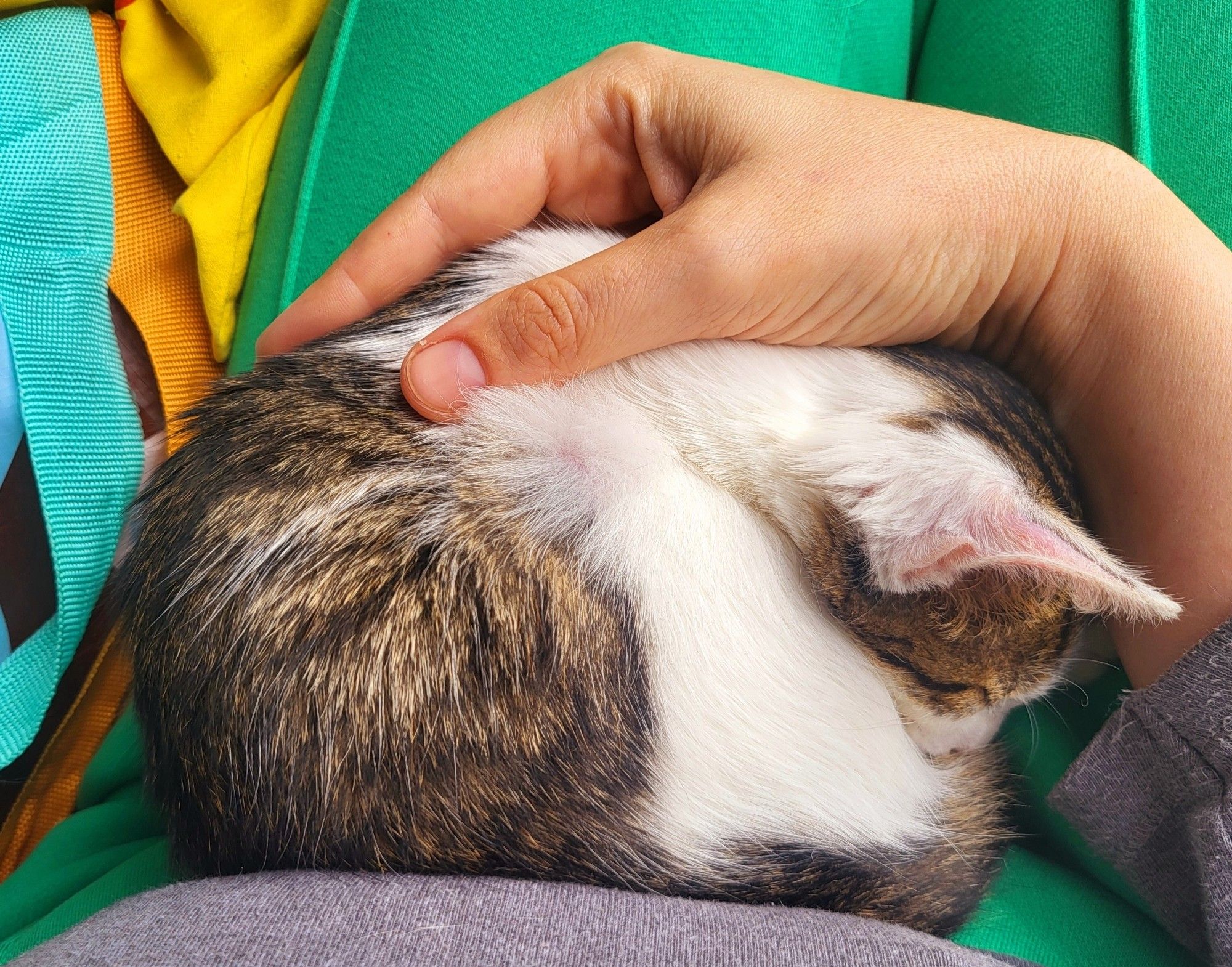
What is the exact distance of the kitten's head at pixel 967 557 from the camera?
A: 1.97ft

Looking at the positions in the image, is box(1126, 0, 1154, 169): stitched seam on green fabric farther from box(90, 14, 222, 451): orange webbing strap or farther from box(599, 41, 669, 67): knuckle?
box(90, 14, 222, 451): orange webbing strap

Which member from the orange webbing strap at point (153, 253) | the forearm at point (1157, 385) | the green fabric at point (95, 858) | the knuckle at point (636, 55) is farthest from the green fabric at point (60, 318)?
the forearm at point (1157, 385)

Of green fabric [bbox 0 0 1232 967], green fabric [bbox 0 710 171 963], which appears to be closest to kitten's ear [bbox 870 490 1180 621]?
green fabric [bbox 0 0 1232 967]

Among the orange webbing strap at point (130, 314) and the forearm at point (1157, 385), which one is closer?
the forearm at point (1157, 385)

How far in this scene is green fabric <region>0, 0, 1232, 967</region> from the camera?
0.99 meters

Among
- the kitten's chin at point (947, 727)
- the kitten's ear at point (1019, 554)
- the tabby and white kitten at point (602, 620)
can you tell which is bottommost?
the kitten's chin at point (947, 727)

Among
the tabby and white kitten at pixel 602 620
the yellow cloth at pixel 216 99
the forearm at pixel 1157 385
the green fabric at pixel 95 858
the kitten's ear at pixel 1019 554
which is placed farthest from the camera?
the yellow cloth at pixel 216 99

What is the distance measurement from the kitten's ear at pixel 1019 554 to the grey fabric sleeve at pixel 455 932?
32cm

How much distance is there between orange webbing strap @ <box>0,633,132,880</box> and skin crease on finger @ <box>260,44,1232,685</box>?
0.83m

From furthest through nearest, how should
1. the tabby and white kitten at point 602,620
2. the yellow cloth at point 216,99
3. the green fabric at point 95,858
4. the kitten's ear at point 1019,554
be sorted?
the yellow cloth at point 216,99, the green fabric at point 95,858, the tabby and white kitten at point 602,620, the kitten's ear at point 1019,554

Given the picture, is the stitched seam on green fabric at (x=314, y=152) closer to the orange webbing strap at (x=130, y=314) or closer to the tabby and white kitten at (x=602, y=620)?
the orange webbing strap at (x=130, y=314)

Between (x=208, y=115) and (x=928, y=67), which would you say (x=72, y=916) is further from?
(x=928, y=67)

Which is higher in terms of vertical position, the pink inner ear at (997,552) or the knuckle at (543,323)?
the knuckle at (543,323)

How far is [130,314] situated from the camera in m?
1.17
